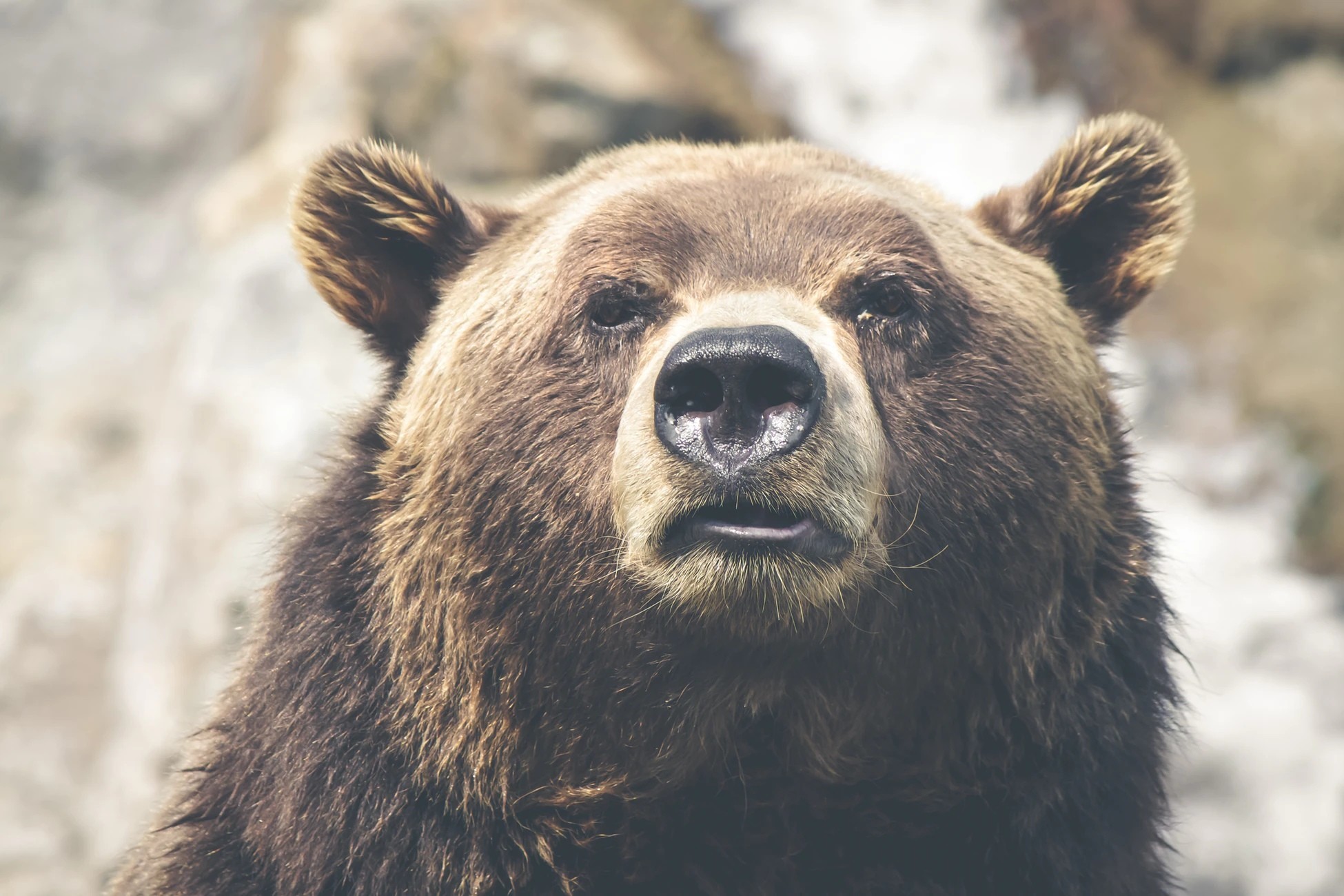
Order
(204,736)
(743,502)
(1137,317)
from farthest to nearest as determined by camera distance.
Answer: (1137,317) → (204,736) → (743,502)

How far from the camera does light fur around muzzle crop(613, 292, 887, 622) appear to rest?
382 centimetres

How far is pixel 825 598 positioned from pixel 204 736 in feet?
8.00

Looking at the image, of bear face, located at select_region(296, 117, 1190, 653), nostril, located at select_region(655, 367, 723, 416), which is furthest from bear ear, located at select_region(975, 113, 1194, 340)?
nostril, located at select_region(655, 367, 723, 416)

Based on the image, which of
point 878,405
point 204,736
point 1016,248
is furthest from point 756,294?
point 204,736

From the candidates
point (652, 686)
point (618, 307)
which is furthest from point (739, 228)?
point (652, 686)

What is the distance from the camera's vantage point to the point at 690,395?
3.84m

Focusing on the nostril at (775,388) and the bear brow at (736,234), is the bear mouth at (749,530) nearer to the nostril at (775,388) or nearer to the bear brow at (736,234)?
the nostril at (775,388)

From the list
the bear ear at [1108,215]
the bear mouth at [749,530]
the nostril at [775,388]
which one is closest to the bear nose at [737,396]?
the nostril at [775,388]

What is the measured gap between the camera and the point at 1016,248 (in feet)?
17.5

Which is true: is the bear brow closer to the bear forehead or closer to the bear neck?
the bear forehead

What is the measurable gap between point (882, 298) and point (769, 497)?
106 centimetres

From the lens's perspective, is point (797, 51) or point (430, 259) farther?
point (797, 51)

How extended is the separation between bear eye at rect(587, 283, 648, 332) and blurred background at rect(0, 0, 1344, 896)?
22.0 feet

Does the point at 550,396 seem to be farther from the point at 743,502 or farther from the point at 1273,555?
the point at 1273,555
